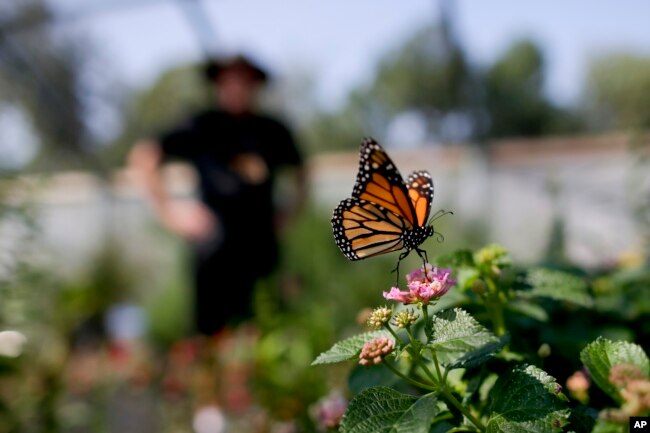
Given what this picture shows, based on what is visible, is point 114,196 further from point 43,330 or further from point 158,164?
point 43,330

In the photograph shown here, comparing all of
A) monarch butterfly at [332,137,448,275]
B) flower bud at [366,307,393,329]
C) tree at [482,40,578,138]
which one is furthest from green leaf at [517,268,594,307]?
tree at [482,40,578,138]

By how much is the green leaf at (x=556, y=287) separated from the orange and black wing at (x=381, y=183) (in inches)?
7.9

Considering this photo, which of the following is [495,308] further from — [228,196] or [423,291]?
[228,196]

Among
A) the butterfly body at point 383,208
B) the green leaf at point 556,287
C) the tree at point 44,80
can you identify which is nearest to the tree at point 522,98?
the tree at point 44,80

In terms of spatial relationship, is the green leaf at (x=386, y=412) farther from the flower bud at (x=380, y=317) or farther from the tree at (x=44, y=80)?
the tree at (x=44, y=80)

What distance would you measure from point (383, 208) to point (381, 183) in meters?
0.03

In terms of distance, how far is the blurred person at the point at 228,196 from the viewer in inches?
126

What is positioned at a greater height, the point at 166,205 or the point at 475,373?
the point at 166,205

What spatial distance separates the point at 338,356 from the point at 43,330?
5.75 ft

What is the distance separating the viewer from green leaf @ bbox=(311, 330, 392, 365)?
62 centimetres

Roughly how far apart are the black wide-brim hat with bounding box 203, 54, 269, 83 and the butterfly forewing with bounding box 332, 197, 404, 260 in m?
2.77

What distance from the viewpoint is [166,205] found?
10.9ft

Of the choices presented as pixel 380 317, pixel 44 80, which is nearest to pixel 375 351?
pixel 380 317

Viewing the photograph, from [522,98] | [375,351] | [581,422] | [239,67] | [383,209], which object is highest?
[239,67]
